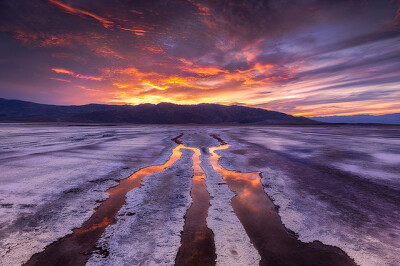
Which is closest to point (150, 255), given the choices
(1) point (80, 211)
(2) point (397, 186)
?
(1) point (80, 211)

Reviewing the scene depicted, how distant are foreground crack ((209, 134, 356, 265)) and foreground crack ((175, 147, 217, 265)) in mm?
796

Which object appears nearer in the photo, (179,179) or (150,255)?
(150,255)

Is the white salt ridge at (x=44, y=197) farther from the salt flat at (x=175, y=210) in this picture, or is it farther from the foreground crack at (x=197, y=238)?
the foreground crack at (x=197, y=238)

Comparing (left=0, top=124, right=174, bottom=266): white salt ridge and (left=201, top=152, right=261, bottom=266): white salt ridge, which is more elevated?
(left=0, top=124, right=174, bottom=266): white salt ridge

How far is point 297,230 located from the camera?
405 cm

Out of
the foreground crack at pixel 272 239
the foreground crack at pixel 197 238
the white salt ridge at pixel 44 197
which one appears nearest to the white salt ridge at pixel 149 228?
the foreground crack at pixel 197 238

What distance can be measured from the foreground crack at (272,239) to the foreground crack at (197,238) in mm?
796

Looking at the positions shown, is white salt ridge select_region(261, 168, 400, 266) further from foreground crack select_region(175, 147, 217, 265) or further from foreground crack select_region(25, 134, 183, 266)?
foreground crack select_region(25, 134, 183, 266)

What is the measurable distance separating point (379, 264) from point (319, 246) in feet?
2.59

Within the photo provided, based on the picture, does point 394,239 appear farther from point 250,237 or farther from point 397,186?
point 397,186

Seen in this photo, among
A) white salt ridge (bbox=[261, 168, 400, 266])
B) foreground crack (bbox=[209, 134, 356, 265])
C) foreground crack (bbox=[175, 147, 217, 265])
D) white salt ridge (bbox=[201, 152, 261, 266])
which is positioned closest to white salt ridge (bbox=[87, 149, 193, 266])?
foreground crack (bbox=[175, 147, 217, 265])

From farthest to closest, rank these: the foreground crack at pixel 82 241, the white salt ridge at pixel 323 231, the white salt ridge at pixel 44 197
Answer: the white salt ridge at pixel 44 197 < the white salt ridge at pixel 323 231 < the foreground crack at pixel 82 241

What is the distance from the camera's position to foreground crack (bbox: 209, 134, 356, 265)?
3.16 meters

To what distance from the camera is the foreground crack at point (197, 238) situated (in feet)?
10.4
